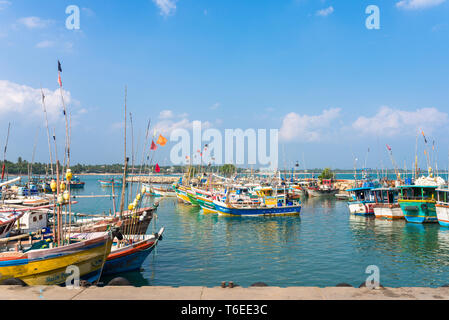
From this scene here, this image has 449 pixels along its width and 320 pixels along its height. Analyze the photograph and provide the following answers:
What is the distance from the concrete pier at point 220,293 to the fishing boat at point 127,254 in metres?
9.99

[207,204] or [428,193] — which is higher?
[428,193]

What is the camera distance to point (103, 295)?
27.1 ft

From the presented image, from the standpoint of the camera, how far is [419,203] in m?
38.9

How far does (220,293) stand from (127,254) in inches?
470

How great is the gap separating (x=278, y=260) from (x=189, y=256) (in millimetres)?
6285

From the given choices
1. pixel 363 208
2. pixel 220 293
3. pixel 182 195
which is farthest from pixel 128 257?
pixel 182 195

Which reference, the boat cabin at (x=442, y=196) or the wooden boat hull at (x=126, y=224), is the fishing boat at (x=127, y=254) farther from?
the boat cabin at (x=442, y=196)

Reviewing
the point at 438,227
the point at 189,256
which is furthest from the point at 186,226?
the point at 438,227

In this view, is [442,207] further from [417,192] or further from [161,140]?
[161,140]

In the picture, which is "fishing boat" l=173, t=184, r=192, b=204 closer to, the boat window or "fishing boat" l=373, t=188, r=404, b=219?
"fishing boat" l=373, t=188, r=404, b=219

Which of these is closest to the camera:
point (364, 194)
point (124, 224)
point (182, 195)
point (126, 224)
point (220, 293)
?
point (220, 293)

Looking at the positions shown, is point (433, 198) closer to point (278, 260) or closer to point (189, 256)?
point (278, 260)

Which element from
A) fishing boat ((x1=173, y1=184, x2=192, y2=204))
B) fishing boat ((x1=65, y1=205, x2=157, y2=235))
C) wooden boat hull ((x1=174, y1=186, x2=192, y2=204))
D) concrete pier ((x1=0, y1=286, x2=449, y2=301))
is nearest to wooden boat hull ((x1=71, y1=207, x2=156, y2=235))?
fishing boat ((x1=65, y1=205, x2=157, y2=235))
